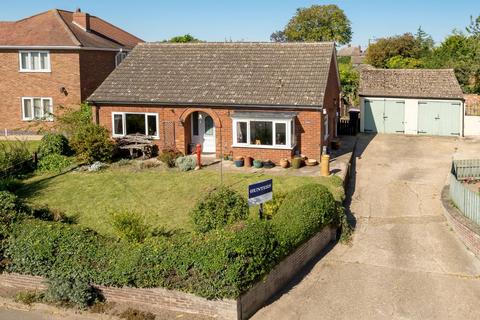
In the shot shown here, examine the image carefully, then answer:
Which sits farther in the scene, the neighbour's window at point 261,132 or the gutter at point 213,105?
the neighbour's window at point 261,132

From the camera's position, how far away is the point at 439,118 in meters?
32.3

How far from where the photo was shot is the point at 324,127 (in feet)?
85.7

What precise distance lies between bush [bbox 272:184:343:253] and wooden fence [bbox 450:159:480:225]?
4366 mm

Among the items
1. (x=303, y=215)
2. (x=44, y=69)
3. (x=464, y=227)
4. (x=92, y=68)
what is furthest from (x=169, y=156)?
(x=464, y=227)

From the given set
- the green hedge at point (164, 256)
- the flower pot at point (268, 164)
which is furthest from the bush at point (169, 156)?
the green hedge at point (164, 256)

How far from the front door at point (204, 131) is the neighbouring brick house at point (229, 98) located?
51 millimetres

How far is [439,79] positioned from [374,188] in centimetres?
1444

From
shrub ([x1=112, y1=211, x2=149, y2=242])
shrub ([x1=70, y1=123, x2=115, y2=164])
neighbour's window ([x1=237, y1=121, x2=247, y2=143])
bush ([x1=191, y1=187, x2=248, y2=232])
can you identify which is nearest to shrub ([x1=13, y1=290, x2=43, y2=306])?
shrub ([x1=112, y1=211, x2=149, y2=242])

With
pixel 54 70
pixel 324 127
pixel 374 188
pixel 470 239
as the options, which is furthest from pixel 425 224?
pixel 54 70

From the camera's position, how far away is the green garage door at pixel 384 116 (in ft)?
109

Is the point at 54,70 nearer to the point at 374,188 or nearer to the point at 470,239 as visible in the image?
the point at 374,188

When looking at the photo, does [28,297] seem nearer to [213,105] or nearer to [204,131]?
[213,105]

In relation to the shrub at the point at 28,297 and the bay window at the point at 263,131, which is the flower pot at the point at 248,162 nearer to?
the bay window at the point at 263,131

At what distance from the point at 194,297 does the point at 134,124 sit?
16.0 meters
